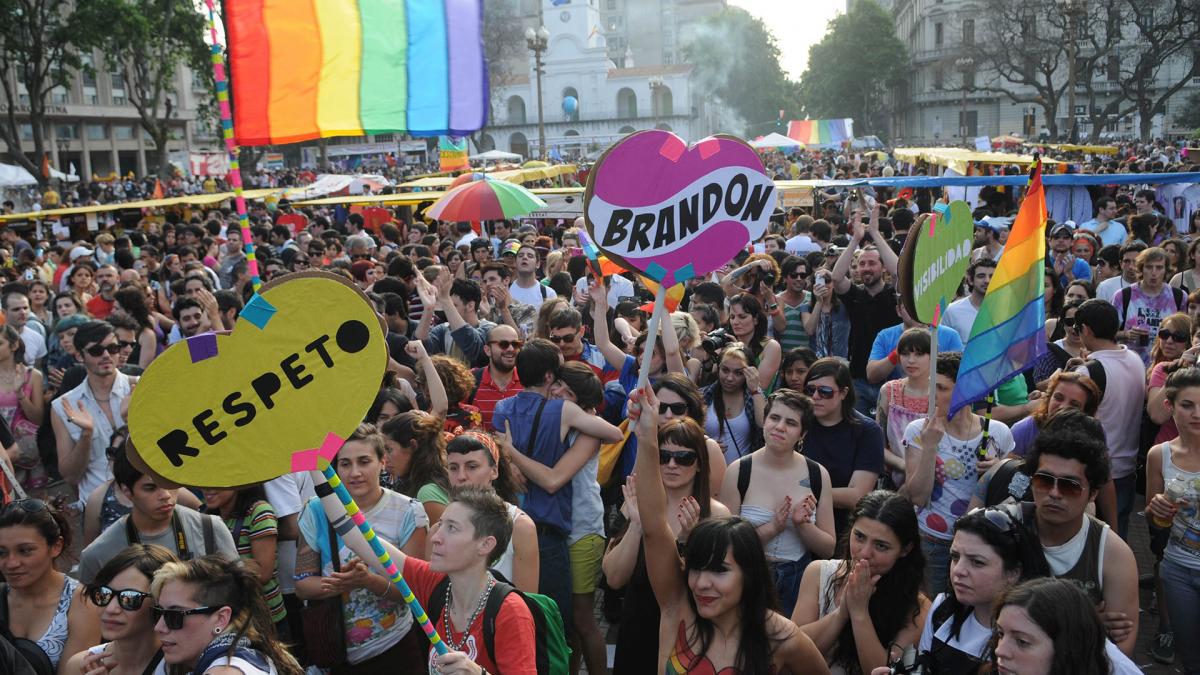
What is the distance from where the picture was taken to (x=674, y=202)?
3.46 m

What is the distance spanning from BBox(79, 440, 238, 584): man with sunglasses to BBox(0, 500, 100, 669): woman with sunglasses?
0.17m

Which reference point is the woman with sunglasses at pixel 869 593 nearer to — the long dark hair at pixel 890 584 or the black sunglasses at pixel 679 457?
the long dark hair at pixel 890 584

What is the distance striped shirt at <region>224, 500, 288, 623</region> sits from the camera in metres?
3.88

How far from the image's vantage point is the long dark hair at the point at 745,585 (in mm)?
2961

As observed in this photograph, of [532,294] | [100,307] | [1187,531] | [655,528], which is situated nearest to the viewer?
[655,528]

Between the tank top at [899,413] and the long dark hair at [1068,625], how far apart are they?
8.10ft

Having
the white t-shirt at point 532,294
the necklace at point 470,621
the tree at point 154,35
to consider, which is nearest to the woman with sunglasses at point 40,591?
the necklace at point 470,621

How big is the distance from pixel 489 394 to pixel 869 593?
3.03 meters

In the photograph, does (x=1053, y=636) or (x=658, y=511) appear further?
(x=658, y=511)

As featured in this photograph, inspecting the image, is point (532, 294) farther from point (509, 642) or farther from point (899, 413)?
point (509, 642)

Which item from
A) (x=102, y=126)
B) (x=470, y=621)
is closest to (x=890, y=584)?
(x=470, y=621)

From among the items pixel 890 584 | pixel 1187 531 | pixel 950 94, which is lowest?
pixel 1187 531

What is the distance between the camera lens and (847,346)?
733cm

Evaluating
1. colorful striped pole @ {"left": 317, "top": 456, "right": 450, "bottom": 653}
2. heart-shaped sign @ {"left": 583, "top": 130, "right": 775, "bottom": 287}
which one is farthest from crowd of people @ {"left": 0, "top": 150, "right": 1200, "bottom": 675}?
heart-shaped sign @ {"left": 583, "top": 130, "right": 775, "bottom": 287}
